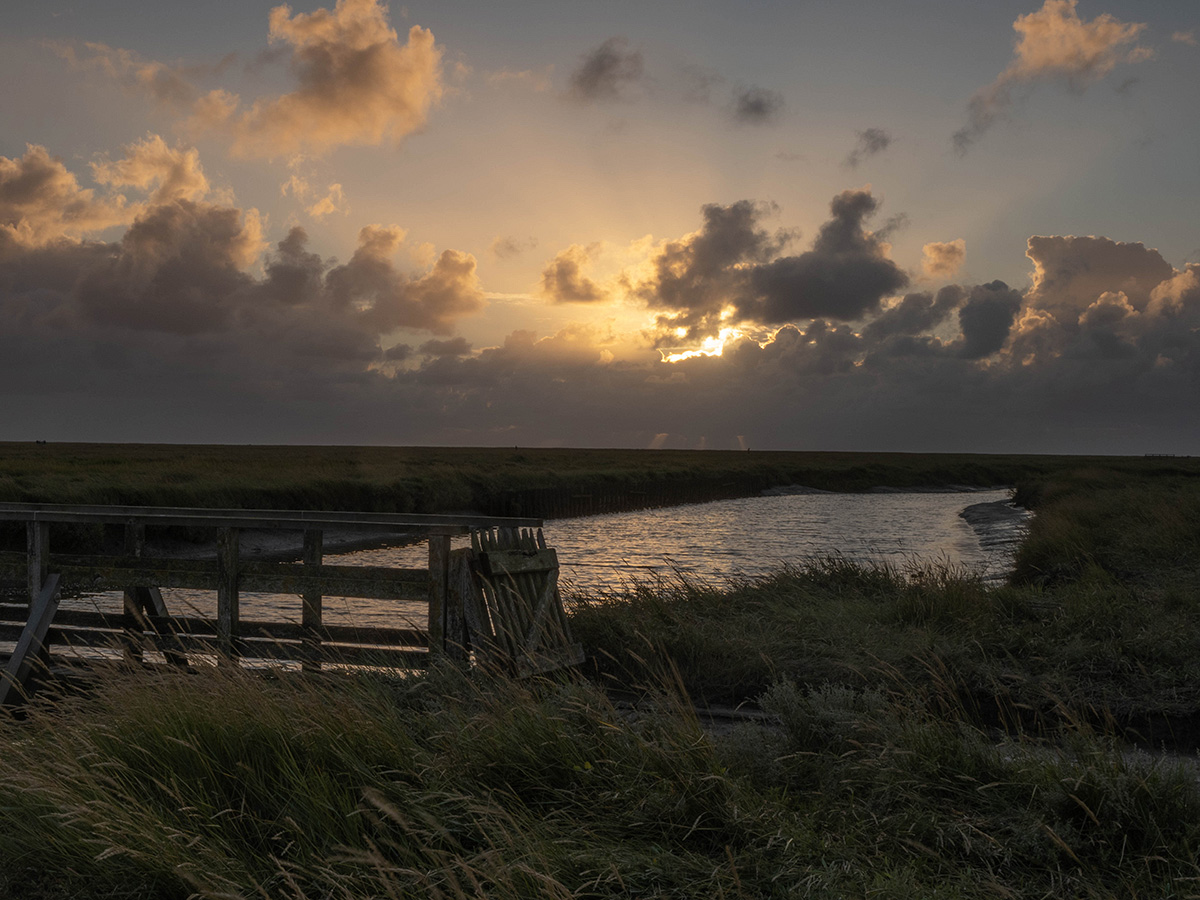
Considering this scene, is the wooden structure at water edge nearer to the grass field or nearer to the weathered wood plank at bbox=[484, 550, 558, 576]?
the weathered wood plank at bbox=[484, 550, 558, 576]

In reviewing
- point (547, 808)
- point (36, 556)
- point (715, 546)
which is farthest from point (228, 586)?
point (715, 546)

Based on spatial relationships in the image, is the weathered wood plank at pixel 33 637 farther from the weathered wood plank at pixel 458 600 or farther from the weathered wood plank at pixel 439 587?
the weathered wood plank at pixel 458 600

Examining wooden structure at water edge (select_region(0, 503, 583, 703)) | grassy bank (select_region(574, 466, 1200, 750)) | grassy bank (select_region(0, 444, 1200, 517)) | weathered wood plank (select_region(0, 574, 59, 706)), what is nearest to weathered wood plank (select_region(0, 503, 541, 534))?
wooden structure at water edge (select_region(0, 503, 583, 703))

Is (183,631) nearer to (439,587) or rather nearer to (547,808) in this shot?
(439,587)

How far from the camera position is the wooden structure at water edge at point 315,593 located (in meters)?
7.07

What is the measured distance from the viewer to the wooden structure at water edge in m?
7.07

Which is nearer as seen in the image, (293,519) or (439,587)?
(439,587)

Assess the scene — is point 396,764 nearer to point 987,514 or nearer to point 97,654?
point 97,654

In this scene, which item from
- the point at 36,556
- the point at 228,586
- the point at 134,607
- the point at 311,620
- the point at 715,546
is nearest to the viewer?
the point at 311,620

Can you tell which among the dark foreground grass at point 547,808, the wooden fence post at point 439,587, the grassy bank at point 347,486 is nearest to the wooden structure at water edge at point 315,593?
the wooden fence post at point 439,587

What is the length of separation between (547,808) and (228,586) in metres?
4.54

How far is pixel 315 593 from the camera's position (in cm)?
745

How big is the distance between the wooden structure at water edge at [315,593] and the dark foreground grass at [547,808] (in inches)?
66.6

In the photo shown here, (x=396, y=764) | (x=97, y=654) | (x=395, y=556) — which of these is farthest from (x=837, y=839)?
(x=395, y=556)
